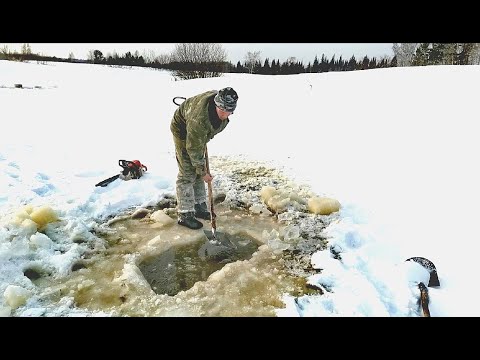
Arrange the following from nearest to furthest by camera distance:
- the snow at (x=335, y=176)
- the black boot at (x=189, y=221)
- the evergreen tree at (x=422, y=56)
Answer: the snow at (x=335, y=176)
the black boot at (x=189, y=221)
the evergreen tree at (x=422, y=56)

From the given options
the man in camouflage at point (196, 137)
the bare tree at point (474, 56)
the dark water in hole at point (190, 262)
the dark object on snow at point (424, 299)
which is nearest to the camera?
the dark object on snow at point (424, 299)

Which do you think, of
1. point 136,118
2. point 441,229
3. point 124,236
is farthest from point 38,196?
point 136,118

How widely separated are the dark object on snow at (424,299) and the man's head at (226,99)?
2398 millimetres

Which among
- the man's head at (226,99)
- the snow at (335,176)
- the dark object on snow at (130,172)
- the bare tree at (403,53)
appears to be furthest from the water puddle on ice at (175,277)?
the bare tree at (403,53)

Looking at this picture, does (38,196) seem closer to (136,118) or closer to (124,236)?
(124,236)

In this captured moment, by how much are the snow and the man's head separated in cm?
156

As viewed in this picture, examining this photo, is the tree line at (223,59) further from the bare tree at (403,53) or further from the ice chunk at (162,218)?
the ice chunk at (162,218)

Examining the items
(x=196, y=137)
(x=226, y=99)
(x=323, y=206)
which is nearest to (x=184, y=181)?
(x=196, y=137)

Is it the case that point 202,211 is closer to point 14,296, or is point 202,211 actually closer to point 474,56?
point 14,296

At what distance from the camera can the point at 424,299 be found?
9.30ft

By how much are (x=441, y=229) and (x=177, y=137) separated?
3.18 m

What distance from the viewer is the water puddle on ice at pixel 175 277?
286 centimetres

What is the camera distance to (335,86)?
10.9m
